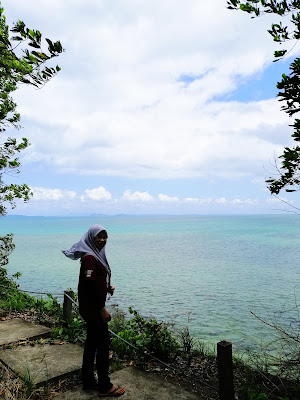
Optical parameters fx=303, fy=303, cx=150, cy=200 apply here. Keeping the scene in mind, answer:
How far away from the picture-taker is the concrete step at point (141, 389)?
4031mm

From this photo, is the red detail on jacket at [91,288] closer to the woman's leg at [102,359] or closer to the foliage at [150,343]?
the woman's leg at [102,359]

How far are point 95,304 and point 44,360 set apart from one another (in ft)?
6.28

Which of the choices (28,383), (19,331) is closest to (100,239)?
(28,383)

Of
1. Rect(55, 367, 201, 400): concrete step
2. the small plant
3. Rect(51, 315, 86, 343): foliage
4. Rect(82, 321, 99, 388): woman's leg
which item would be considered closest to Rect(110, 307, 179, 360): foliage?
Rect(55, 367, 201, 400): concrete step

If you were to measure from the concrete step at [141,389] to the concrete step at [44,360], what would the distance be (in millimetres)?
477

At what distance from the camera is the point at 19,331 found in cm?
619

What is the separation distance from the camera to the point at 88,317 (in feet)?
Answer: 12.9

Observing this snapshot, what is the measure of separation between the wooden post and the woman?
1349mm

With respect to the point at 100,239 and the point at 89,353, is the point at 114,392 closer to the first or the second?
the point at 89,353

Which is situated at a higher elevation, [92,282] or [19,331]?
[92,282]

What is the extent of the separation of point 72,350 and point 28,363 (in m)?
0.80

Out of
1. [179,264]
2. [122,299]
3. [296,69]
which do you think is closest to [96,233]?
[296,69]

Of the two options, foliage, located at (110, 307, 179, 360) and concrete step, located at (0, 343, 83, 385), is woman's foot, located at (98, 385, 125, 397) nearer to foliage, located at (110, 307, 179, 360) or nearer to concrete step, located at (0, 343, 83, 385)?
concrete step, located at (0, 343, 83, 385)

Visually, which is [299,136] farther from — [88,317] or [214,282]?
[214,282]
